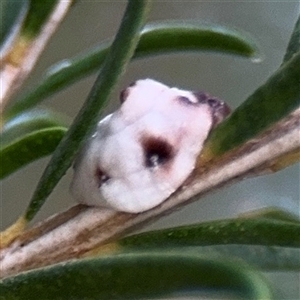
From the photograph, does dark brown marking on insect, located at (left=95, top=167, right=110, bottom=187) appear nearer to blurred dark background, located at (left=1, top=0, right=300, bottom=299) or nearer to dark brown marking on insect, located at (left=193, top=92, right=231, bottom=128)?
dark brown marking on insect, located at (left=193, top=92, right=231, bottom=128)

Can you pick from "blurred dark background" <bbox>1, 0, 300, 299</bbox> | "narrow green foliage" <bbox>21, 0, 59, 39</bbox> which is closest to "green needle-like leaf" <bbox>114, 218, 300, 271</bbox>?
"narrow green foliage" <bbox>21, 0, 59, 39</bbox>

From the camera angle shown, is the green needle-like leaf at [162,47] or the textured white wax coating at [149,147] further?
the green needle-like leaf at [162,47]

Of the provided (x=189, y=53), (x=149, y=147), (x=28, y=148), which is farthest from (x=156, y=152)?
(x=189, y=53)

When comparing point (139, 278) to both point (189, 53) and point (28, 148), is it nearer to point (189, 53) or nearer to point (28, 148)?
point (28, 148)

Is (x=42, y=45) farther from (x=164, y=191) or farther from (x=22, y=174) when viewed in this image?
(x=22, y=174)

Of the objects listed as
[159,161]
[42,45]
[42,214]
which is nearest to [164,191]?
[159,161]

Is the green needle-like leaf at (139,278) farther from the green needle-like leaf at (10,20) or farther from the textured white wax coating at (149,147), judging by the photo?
the green needle-like leaf at (10,20)

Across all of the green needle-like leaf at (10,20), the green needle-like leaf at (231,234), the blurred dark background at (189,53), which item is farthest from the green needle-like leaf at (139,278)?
the blurred dark background at (189,53)
